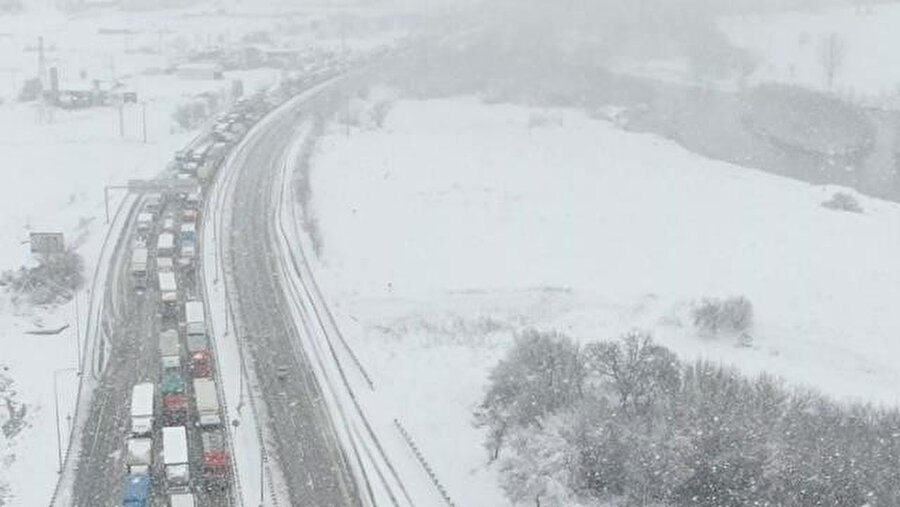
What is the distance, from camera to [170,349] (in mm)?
53406

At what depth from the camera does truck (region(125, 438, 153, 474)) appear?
4294cm

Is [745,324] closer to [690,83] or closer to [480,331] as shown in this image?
[480,331]

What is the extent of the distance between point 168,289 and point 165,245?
8.49 meters

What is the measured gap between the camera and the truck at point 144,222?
243 feet

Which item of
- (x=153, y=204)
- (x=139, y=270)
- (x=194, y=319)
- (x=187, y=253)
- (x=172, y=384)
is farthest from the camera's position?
(x=153, y=204)

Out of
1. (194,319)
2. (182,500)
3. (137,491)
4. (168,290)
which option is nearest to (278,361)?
(194,319)

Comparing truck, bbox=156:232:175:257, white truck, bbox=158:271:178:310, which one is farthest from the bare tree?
white truck, bbox=158:271:178:310

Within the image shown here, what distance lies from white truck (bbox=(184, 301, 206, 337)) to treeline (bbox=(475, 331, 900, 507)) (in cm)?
1746

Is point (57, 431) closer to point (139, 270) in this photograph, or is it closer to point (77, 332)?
point (77, 332)

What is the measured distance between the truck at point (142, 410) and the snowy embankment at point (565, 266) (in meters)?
11.5

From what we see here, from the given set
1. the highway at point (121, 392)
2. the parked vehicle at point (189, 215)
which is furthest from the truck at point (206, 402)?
the parked vehicle at point (189, 215)

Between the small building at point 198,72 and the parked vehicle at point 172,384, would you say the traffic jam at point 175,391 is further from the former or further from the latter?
the small building at point 198,72

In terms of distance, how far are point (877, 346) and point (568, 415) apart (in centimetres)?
2359

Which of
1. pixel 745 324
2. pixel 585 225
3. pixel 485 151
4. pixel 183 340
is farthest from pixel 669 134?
pixel 183 340
